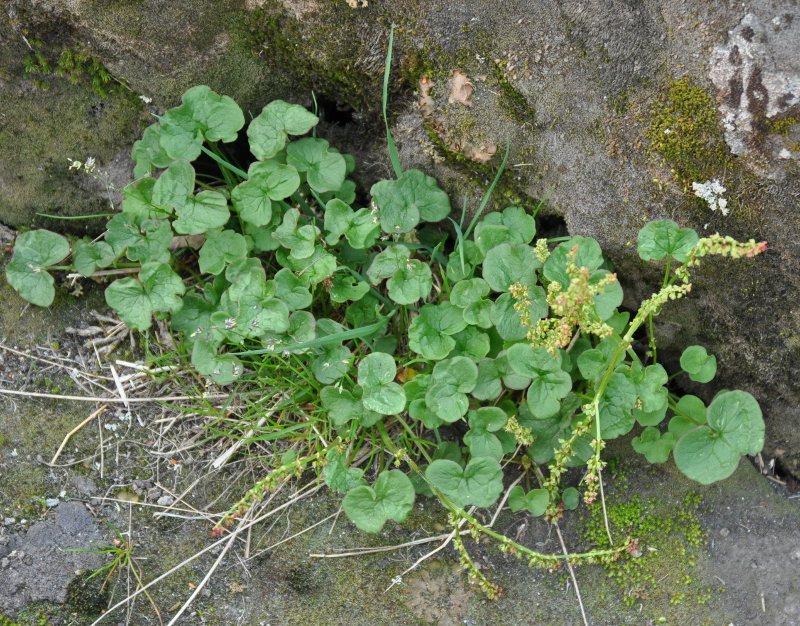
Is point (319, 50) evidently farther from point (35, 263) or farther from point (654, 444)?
point (654, 444)

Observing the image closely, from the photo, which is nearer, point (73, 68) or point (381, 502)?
point (381, 502)

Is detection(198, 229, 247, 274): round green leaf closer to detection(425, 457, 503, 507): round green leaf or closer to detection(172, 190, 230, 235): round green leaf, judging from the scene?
detection(172, 190, 230, 235): round green leaf

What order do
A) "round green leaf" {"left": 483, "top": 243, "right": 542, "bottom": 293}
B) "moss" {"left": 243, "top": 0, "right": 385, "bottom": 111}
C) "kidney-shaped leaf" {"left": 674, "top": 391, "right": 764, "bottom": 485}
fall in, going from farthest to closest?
"moss" {"left": 243, "top": 0, "right": 385, "bottom": 111}, "round green leaf" {"left": 483, "top": 243, "right": 542, "bottom": 293}, "kidney-shaped leaf" {"left": 674, "top": 391, "right": 764, "bottom": 485}

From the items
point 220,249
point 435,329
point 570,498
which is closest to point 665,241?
point 435,329

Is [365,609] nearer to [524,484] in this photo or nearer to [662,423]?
[524,484]

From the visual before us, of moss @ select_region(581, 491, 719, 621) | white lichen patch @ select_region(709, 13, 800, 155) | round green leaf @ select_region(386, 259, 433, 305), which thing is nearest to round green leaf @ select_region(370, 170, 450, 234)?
round green leaf @ select_region(386, 259, 433, 305)

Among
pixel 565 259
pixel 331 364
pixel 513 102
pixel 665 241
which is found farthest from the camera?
pixel 331 364
